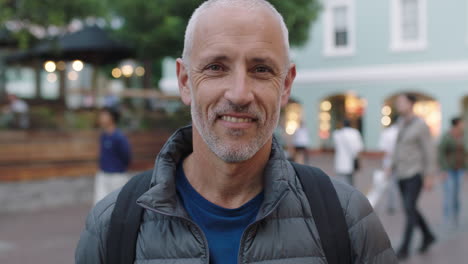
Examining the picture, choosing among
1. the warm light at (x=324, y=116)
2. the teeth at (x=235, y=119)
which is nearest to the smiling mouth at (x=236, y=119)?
the teeth at (x=235, y=119)

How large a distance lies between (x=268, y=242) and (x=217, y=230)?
163mm

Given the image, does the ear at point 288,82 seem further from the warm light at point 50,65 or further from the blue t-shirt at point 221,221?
the warm light at point 50,65

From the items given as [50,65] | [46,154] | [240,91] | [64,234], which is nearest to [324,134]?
[50,65]

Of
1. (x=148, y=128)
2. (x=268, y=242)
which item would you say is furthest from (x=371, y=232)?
(x=148, y=128)

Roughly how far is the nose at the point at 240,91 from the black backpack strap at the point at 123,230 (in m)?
0.45

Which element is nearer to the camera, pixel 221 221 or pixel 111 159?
pixel 221 221

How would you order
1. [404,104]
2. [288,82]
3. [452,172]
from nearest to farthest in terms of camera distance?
1. [288,82]
2. [404,104]
3. [452,172]

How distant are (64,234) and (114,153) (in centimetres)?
211

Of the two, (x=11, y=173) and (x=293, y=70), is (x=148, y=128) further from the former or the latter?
(x=293, y=70)

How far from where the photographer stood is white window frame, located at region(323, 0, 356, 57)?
86.1 ft

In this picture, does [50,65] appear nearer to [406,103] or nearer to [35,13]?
[35,13]

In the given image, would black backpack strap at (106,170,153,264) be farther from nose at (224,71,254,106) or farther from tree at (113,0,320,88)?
tree at (113,0,320,88)

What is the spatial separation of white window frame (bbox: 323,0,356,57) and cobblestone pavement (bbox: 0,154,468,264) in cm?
1437

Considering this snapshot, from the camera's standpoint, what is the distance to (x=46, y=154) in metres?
12.2
